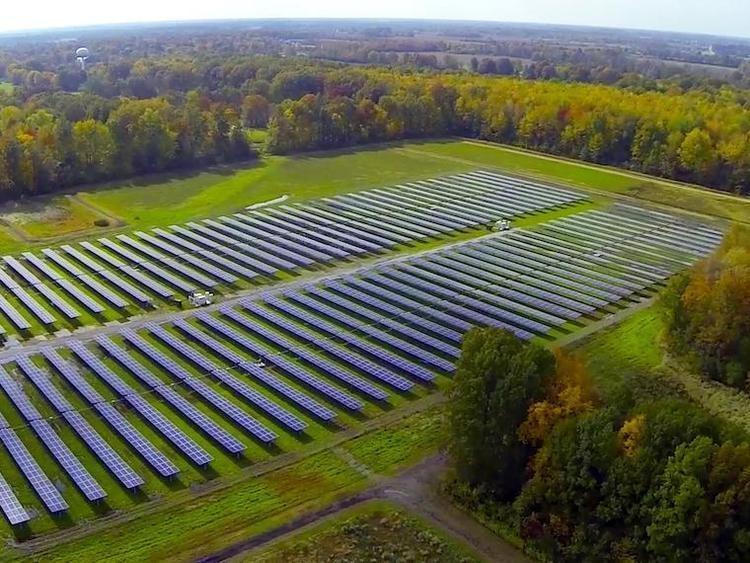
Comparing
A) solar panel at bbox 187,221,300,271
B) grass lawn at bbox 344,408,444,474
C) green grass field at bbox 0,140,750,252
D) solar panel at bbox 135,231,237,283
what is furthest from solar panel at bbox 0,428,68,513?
green grass field at bbox 0,140,750,252

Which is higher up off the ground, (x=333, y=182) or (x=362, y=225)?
(x=333, y=182)

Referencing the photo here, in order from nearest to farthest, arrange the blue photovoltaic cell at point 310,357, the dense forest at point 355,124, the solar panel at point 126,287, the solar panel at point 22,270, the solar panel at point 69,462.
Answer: the solar panel at point 69,462 → the blue photovoltaic cell at point 310,357 → the solar panel at point 126,287 → the solar panel at point 22,270 → the dense forest at point 355,124

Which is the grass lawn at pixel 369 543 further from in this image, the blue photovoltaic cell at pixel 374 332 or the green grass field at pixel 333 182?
the green grass field at pixel 333 182

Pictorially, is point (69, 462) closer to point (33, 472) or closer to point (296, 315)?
point (33, 472)

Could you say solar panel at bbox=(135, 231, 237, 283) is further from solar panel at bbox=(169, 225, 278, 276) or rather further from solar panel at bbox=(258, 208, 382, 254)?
solar panel at bbox=(258, 208, 382, 254)

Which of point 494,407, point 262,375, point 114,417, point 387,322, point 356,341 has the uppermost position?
point 494,407

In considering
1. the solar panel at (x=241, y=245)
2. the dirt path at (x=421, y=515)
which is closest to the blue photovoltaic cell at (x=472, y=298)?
the solar panel at (x=241, y=245)

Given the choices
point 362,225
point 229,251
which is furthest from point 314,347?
point 362,225
